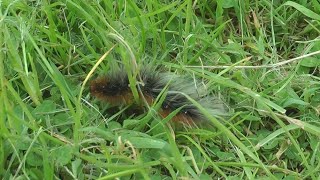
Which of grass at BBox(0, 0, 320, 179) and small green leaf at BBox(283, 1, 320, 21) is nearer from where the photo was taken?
grass at BBox(0, 0, 320, 179)

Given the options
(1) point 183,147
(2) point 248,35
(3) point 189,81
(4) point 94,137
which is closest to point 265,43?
(2) point 248,35

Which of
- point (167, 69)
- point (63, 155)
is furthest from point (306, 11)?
point (63, 155)

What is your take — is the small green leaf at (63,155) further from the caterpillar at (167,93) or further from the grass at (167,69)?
the caterpillar at (167,93)

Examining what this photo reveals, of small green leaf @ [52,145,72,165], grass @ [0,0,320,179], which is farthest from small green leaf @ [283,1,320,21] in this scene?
small green leaf @ [52,145,72,165]

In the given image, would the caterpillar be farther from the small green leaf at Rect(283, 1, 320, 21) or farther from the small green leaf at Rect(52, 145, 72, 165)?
the small green leaf at Rect(283, 1, 320, 21)

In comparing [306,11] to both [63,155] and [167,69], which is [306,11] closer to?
[167,69]

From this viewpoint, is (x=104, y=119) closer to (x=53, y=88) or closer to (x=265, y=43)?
(x=53, y=88)

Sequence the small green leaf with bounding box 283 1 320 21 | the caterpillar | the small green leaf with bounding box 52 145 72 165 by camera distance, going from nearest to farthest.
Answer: the small green leaf with bounding box 52 145 72 165 → the caterpillar → the small green leaf with bounding box 283 1 320 21
